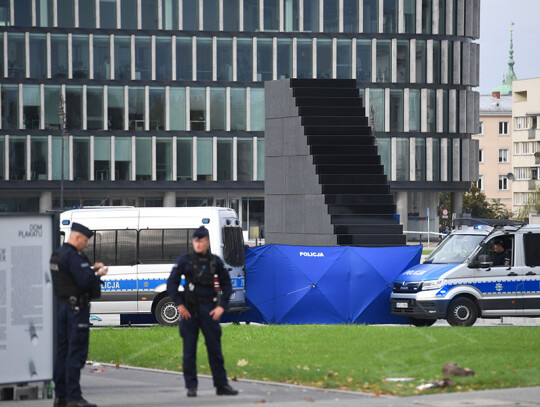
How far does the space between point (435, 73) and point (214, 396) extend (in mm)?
71143

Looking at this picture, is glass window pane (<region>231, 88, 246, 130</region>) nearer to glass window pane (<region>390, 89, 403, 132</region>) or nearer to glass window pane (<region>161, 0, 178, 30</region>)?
glass window pane (<region>161, 0, 178, 30</region>)

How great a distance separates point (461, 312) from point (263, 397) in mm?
10716

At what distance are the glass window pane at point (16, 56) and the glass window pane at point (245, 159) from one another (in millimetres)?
15456

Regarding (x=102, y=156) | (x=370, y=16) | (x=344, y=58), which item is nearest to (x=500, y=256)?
(x=102, y=156)

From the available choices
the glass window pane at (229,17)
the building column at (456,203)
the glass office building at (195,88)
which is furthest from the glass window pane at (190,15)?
the building column at (456,203)

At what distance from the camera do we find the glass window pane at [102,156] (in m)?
77.2

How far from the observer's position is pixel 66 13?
76375 millimetres

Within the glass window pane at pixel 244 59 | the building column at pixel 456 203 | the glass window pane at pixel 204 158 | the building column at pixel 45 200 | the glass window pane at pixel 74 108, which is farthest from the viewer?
the building column at pixel 456 203

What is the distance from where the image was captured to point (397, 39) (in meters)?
80.1

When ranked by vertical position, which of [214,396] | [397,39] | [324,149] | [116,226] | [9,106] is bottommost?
[214,396]

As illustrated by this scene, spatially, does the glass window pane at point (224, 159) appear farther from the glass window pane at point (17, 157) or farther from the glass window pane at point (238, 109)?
the glass window pane at point (17, 157)

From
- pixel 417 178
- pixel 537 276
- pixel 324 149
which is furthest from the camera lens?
pixel 417 178

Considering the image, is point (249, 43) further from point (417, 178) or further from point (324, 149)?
point (324, 149)

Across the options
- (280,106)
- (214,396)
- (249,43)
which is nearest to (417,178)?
(249,43)
